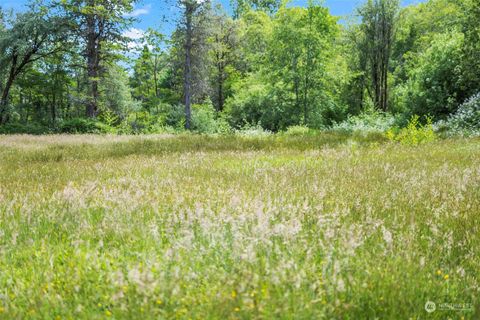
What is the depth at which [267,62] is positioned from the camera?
99.8ft

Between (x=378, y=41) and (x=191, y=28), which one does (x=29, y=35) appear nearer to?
(x=191, y=28)

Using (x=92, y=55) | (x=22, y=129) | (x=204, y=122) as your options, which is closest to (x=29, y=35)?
(x=92, y=55)

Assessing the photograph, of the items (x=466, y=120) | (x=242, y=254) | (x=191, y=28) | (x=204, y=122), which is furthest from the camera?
(x=204, y=122)

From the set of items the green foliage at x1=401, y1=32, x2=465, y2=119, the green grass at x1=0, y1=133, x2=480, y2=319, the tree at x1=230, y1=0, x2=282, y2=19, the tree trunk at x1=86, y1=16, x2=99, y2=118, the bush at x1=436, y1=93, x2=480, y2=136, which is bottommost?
the green grass at x1=0, y1=133, x2=480, y2=319

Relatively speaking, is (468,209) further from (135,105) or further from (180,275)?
(135,105)

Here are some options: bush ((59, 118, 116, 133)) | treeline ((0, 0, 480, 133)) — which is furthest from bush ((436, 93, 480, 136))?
bush ((59, 118, 116, 133))

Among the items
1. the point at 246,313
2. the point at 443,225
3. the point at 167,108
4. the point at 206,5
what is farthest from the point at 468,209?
the point at 167,108

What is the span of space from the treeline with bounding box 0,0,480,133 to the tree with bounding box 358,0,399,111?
0.11 m

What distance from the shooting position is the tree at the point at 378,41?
38188mm

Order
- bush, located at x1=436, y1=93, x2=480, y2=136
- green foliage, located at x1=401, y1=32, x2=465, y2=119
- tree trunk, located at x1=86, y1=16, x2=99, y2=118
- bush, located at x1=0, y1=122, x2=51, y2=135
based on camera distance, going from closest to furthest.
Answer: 1. bush, located at x1=436, y1=93, x2=480, y2=136
2. green foliage, located at x1=401, y1=32, x2=465, y2=119
3. bush, located at x1=0, y1=122, x2=51, y2=135
4. tree trunk, located at x1=86, y1=16, x2=99, y2=118

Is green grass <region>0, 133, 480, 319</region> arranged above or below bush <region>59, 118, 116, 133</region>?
below

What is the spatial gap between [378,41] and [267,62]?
17.2 meters

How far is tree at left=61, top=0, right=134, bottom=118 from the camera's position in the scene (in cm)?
3008

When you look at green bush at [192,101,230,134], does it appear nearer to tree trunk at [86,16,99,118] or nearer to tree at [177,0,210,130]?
tree at [177,0,210,130]
